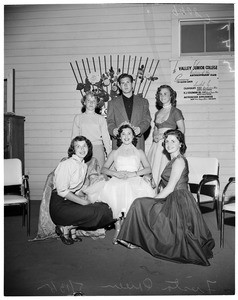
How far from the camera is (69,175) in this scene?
3143 mm

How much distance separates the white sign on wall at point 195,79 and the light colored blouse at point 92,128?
189cm

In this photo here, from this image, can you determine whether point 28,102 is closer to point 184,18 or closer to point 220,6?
point 184,18

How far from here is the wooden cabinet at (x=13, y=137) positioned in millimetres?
4918

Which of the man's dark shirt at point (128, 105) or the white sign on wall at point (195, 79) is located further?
the white sign on wall at point (195, 79)

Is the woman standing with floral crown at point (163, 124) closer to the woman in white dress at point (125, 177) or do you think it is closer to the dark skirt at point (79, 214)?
the woman in white dress at point (125, 177)

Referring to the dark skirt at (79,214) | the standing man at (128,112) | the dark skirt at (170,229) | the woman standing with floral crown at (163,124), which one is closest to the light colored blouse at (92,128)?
the standing man at (128,112)

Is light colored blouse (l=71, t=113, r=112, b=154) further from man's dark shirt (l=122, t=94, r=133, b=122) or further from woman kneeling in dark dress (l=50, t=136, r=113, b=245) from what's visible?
woman kneeling in dark dress (l=50, t=136, r=113, b=245)

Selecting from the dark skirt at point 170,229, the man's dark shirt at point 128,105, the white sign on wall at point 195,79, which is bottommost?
the dark skirt at point 170,229

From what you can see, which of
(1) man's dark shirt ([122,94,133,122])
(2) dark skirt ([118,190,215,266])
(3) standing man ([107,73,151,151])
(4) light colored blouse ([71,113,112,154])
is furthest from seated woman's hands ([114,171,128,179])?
(1) man's dark shirt ([122,94,133,122])

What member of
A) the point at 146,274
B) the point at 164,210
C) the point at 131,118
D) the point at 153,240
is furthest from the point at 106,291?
the point at 131,118

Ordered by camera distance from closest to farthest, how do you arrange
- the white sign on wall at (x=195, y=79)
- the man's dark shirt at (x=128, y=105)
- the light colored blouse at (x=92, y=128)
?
the light colored blouse at (x=92, y=128)
the man's dark shirt at (x=128, y=105)
the white sign on wall at (x=195, y=79)

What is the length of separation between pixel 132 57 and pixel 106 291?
412cm

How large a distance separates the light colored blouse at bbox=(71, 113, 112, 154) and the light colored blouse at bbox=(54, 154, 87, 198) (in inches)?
30.9

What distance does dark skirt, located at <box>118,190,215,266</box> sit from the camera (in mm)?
2609
